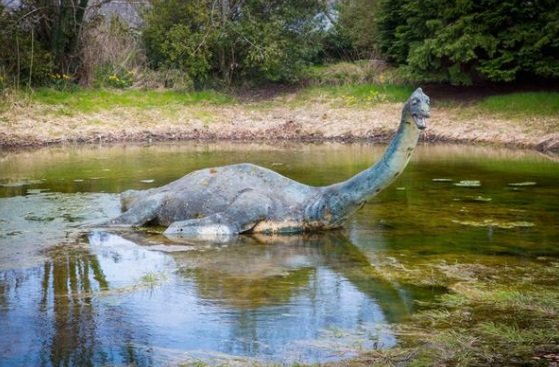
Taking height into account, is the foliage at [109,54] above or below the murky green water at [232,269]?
above

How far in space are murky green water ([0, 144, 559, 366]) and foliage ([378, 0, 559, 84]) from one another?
8091 millimetres

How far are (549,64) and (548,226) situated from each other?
501 inches

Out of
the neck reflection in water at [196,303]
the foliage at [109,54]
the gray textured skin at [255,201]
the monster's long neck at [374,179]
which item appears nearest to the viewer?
the neck reflection in water at [196,303]

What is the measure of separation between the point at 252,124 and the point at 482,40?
22.2ft

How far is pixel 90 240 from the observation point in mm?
9453

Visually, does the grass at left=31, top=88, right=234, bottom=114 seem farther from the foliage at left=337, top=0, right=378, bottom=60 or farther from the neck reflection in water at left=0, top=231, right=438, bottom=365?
the neck reflection in water at left=0, top=231, right=438, bottom=365

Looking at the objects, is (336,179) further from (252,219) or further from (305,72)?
(305,72)

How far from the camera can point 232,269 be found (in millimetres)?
8164

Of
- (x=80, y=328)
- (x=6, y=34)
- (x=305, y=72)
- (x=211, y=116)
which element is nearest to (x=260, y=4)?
(x=305, y=72)

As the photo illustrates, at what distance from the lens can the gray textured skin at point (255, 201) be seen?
974 cm

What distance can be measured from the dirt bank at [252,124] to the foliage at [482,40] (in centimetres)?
141

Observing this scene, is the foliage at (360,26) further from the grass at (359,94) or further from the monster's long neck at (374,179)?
the monster's long neck at (374,179)

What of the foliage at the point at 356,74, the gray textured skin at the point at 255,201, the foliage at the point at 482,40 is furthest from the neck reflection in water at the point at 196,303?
the foliage at the point at 356,74

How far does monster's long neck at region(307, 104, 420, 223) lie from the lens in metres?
9.31
